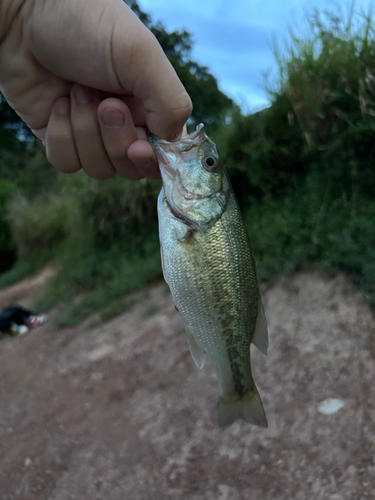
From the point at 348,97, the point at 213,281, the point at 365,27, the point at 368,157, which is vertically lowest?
the point at 213,281

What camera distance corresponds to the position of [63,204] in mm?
12344

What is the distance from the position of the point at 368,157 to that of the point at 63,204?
1030 centimetres

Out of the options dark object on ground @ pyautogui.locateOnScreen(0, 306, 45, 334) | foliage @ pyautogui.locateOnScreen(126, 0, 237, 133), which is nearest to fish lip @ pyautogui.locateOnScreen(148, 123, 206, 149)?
dark object on ground @ pyautogui.locateOnScreen(0, 306, 45, 334)

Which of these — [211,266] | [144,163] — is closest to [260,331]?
[211,266]

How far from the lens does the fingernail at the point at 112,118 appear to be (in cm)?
181

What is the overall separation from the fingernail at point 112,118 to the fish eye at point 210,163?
49cm

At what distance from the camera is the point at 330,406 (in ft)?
11.2

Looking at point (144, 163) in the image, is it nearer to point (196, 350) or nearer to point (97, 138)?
point (97, 138)

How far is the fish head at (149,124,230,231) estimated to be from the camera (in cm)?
181

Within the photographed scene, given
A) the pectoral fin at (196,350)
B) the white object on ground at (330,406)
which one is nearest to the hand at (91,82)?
the pectoral fin at (196,350)

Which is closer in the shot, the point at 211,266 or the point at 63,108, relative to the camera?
the point at 211,266

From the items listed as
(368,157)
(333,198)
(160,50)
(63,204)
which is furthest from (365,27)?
(63,204)

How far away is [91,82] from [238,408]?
1.94 meters

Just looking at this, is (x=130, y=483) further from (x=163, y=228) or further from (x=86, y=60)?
(x=86, y=60)
